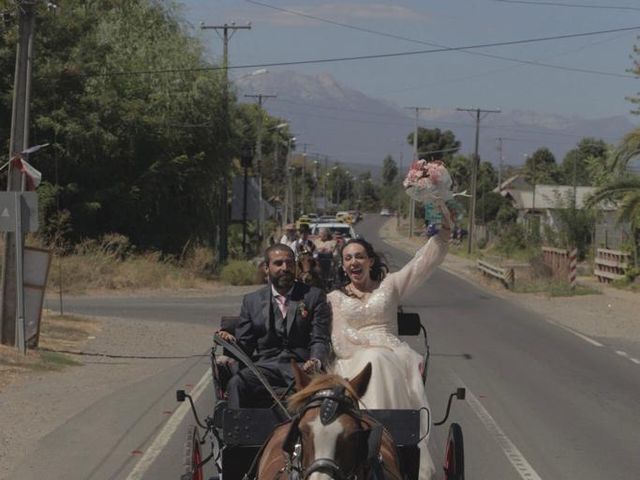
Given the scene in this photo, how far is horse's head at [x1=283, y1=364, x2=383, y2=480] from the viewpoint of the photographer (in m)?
4.14

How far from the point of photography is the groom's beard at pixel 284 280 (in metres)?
7.12

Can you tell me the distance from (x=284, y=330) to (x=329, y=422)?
9.59ft

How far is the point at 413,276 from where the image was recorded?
26.1 feet

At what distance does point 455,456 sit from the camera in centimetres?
640

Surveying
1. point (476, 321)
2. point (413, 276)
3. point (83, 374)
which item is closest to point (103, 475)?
point (413, 276)

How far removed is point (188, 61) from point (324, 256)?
2138 cm

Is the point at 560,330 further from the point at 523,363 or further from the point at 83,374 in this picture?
the point at 83,374

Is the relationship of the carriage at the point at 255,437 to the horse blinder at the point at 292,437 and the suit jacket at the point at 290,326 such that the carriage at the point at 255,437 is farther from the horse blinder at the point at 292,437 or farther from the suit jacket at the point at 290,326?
the horse blinder at the point at 292,437

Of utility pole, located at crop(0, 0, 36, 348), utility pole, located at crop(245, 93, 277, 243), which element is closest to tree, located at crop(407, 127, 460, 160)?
utility pole, located at crop(245, 93, 277, 243)

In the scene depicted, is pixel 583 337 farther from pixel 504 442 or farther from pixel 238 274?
pixel 238 274

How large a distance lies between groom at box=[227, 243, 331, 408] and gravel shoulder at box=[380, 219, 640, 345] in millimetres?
14484

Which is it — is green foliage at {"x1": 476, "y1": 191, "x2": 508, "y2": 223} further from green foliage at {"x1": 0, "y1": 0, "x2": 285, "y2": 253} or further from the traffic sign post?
the traffic sign post

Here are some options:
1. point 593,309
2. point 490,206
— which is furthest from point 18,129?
point 490,206

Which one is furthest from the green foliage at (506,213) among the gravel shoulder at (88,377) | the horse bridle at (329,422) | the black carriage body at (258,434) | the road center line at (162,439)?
the horse bridle at (329,422)
